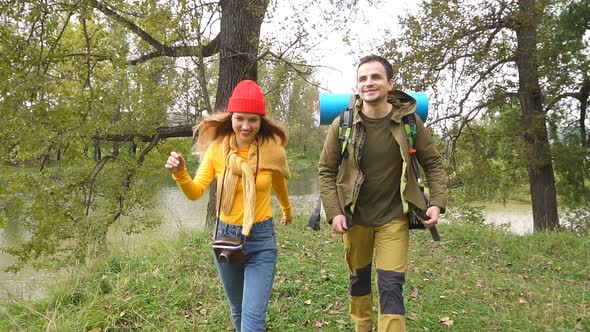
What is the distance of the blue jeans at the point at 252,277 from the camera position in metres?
2.68

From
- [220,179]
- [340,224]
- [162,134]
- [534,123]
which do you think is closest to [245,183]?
[220,179]

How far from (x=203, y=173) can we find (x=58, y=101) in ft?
22.3

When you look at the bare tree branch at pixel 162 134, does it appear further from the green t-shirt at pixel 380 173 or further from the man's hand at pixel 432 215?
the man's hand at pixel 432 215

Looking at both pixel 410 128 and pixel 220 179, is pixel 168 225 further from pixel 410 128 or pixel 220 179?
pixel 410 128

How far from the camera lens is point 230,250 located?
8.84 ft

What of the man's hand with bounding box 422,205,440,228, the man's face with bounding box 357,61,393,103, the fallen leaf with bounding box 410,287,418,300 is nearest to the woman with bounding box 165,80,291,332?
the man's face with bounding box 357,61,393,103

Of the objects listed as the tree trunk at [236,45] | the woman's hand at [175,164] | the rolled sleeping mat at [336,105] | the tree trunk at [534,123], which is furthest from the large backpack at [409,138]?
the tree trunk at [534,123]

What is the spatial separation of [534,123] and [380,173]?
831 cm

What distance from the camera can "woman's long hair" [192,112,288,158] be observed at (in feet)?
9.98

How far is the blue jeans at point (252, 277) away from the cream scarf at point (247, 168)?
12 cm

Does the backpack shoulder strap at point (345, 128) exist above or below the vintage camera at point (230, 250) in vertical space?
above

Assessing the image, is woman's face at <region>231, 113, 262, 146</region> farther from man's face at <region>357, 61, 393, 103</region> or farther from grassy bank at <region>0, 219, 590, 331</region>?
grassy bank at <region>0, 219, 590, 331</region>

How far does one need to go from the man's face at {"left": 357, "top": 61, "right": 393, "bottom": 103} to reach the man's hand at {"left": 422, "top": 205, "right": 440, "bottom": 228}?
85cm

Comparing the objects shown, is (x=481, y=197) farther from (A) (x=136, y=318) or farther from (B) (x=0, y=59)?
(B) (x=0, y=59)
